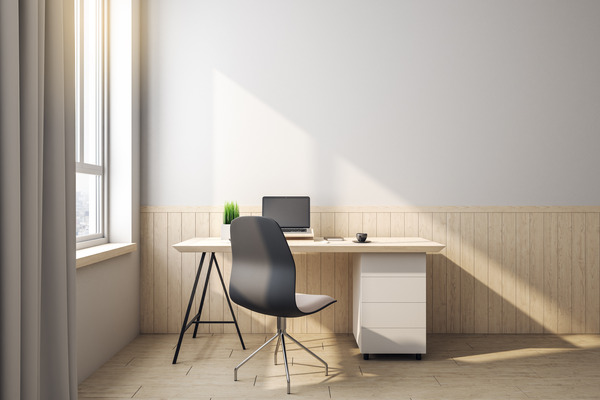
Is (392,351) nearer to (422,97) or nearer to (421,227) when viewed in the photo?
(421,227)

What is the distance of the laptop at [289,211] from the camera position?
10.8ft

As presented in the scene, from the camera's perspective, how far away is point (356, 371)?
2713mm

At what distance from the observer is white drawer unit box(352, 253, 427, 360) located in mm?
2863

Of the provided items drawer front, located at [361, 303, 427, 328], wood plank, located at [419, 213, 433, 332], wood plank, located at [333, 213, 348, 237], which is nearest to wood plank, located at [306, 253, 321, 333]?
wood plank, located at [333, 213, 348, 237]

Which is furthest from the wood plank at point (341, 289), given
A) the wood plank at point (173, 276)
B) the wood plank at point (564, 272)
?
the wood plank at point (564, 272)

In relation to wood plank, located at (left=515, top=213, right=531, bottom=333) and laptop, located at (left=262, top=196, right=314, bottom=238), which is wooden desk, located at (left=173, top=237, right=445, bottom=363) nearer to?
laptop, located at (left=262, top=196, right=314, bottom=238)

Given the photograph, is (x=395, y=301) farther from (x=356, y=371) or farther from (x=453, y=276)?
(x=453, y=276)

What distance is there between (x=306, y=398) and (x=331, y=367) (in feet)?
1.49

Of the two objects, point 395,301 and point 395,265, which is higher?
point 395,265

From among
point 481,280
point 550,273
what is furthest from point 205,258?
point 550,273

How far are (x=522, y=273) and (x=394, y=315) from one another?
1.24 m

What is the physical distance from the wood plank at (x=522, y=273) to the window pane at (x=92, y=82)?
3007 millimetres

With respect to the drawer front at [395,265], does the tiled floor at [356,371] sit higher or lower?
lower

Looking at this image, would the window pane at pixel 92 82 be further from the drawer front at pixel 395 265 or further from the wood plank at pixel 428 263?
the wood plank at pixel 428 263
